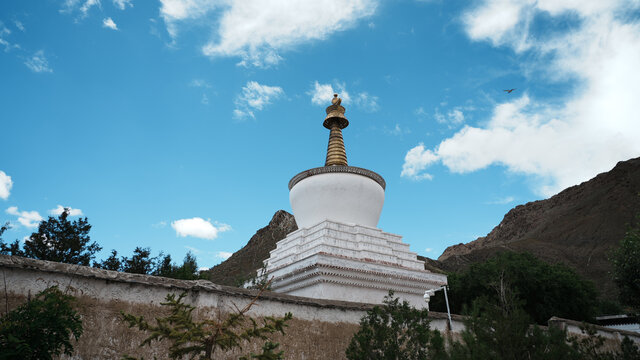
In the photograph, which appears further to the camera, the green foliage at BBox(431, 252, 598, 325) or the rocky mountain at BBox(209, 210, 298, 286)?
the rocky mountain at BBox(209, 210, 298, 286)

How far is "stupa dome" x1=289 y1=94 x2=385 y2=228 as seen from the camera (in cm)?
1577

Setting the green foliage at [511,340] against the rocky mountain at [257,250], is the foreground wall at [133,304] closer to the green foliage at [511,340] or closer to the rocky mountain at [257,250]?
the green foliage at [511,340]

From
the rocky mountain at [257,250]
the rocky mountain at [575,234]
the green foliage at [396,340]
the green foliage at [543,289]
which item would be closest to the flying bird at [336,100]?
Result: the green foliage at [543,289]

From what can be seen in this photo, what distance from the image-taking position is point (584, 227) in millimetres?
67875

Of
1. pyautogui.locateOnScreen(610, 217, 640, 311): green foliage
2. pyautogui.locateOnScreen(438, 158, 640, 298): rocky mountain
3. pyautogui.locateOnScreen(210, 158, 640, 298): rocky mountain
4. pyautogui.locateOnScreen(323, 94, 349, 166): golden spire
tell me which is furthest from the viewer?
pyautogui.locateOnScreen(438, 158, 640, 298): rocky mountain

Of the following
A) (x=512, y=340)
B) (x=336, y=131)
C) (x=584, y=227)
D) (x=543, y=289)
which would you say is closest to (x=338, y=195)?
(x=336, y=131)

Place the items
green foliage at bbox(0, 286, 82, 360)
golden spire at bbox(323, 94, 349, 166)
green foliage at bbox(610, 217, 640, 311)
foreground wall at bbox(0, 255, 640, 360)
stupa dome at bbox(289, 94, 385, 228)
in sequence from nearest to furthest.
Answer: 1. green foliage at bbox(0, 286, 82, 360)
2. foreground wall at bbox(0, 255, 640, 360)
3. green foliage at bbox(610, 217, 640, 311)
4. stupa dome at bbox(289, 94, 385, 228)
5. golden spire at bbox(323, 94, 349, 166)

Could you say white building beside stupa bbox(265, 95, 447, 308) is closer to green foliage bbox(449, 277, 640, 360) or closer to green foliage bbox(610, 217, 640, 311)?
green foliage bbox(610, 217, 640, 311)

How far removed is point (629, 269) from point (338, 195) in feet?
30.4

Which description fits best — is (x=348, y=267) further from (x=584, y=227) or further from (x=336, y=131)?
(x=584, y=227)

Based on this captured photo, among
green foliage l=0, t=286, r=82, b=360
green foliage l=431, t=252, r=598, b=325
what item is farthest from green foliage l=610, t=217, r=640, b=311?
green foliage l=0, t=286, r=82, b=360

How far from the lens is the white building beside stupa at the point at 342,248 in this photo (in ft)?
41.9

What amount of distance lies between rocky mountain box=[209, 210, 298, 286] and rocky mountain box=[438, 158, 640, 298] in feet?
75.6

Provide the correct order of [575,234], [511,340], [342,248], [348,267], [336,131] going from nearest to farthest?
1. [511,340]
2. [348,267]
3. [342,248]
4. [336,131]
5. [575,234]
